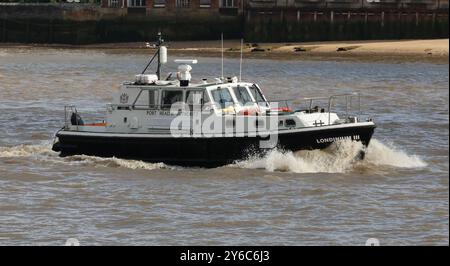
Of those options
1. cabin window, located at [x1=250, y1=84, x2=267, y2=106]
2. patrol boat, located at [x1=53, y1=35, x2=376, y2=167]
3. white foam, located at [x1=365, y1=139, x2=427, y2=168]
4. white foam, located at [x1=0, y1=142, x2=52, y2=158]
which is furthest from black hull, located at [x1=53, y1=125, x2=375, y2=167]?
white foam, located at [x1=0, y1=142, x2=52, y2=158]

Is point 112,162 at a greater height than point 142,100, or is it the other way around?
point 142,100

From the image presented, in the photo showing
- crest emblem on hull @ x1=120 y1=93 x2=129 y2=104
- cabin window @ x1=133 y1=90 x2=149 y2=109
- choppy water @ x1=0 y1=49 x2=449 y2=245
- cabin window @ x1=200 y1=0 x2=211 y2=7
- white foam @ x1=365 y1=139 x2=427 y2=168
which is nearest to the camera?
choppy water @ x1=0 y1=49 x2=449 y2=245

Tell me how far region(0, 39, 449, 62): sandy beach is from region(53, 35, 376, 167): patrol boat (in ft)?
138

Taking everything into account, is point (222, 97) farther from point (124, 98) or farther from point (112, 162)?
point (112, 162)

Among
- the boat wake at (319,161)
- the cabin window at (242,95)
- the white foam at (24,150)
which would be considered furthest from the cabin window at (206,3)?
the cabin window at (242,95)

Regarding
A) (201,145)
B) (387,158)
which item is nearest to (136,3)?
(387,158)

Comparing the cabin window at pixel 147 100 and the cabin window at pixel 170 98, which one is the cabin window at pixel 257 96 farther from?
the cabin window at pixel 147 100

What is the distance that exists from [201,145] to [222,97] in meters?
1.21

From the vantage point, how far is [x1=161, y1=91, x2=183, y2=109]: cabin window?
82.1 feet

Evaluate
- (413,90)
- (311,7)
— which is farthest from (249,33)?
(413,90)

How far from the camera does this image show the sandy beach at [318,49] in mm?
69375

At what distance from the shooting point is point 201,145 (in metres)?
24.4

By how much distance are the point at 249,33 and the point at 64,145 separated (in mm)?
56070

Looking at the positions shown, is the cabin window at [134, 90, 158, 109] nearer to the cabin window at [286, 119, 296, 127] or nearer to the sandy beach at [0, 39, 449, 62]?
Result: the cabin window at [286, 119, 296, 127]
